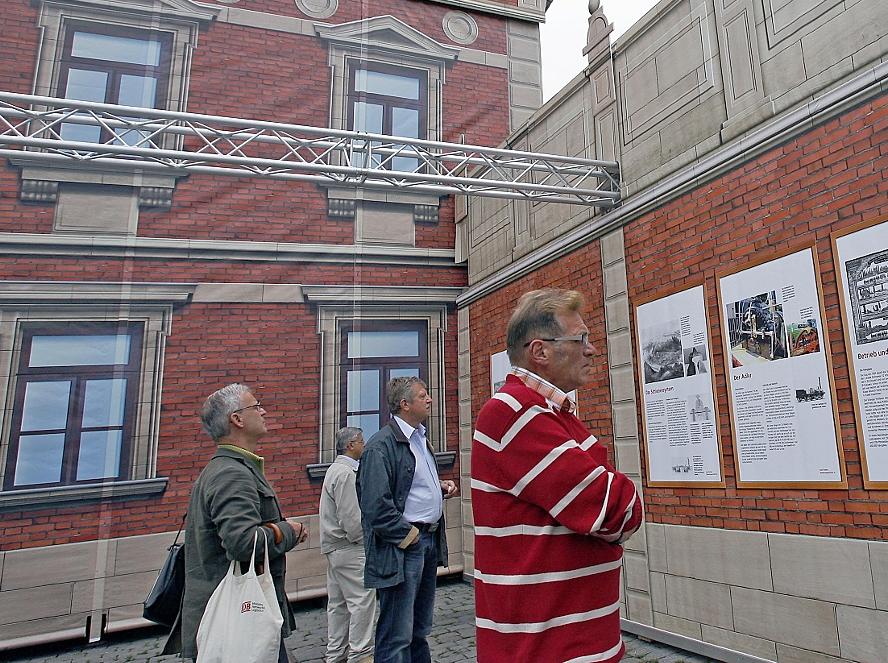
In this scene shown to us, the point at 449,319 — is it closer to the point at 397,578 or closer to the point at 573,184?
the point at 573,184

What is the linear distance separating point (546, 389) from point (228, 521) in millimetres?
1369

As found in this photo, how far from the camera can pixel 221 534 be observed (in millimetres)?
2240

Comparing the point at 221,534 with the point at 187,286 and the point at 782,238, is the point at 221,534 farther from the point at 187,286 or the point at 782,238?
the point at 187,286

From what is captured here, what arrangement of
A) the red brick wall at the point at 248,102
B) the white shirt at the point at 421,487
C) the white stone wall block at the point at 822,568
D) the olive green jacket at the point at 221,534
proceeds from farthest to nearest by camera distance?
the red brick wall at the point at 248,102 → the white shirt at the point at 421,487 → the white stone wall block at the point at 822,568 → the olive green jacket at the point at 221,534

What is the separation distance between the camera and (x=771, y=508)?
3764 mm

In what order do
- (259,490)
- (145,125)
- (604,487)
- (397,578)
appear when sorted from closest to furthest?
(604,487) → (259,490) → (397,578) → (145,125)

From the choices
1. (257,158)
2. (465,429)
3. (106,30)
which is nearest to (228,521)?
(257,158)

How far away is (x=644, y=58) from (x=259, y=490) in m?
4.55

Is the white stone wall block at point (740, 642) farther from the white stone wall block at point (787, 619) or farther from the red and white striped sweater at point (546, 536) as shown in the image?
the red and white striped sweater at point (546, 536)

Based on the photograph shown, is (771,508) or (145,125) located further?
(145,125)

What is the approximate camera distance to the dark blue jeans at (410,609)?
3305mm

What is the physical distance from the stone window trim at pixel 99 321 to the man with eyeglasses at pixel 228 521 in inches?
144

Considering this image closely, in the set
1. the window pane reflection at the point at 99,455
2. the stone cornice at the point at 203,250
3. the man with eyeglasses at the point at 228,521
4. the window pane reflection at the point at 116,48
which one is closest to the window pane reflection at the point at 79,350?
the window pane reflection at the point at 99,455

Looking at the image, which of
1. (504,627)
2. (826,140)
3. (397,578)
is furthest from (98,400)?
(826,140)
